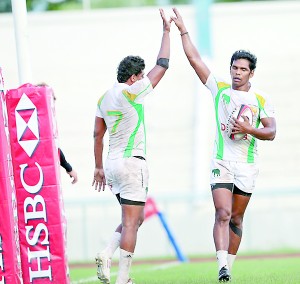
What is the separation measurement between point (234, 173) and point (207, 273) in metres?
2.69

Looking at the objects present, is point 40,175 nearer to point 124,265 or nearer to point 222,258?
point 124,265

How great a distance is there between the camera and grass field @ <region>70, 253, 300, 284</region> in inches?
466

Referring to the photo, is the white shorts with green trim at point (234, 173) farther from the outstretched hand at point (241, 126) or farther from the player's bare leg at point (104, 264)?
the player's bare leg at point (104, 264)

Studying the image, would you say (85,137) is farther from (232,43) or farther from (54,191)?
(54,191)

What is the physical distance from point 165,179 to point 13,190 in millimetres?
17756

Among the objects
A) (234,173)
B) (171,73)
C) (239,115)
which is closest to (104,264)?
(234,173)

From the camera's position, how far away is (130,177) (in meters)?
10.9

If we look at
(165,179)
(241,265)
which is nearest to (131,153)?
(241,265)

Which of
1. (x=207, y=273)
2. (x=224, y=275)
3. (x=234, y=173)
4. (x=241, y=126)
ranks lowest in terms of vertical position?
(x=207, y=273)

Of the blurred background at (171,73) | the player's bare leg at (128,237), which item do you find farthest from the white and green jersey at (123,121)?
the blurred background at (171,73)

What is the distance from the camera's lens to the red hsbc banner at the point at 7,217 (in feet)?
33.1

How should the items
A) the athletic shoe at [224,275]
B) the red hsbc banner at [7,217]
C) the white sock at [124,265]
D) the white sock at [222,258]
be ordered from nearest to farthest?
the red hsbc banner at [7,217] → the white sock at [124,265] → the athletic shoe at [224,275] → the white sock at [222,258]

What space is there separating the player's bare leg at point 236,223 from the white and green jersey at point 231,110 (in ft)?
1.34

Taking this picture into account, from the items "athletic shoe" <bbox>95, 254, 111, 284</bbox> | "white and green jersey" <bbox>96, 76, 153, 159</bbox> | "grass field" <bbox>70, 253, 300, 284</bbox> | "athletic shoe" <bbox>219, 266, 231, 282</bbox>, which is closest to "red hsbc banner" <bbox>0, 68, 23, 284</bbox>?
→ "athletic shoe" <bbox>95, 254, 111, 284</bbox>
